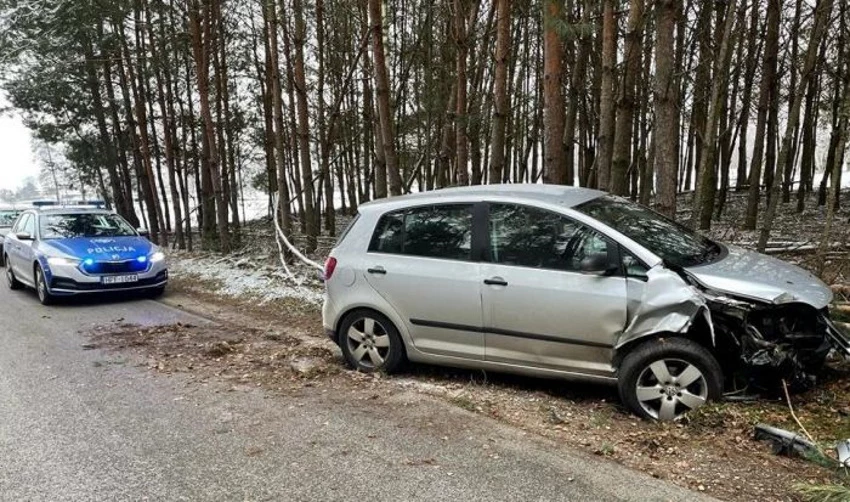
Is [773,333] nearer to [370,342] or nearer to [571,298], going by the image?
[571,298]

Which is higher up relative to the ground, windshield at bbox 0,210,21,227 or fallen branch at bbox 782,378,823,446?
windshield at bbox 0,210,21,227

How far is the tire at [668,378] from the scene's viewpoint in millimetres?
3850

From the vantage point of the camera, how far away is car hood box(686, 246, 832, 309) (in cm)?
376

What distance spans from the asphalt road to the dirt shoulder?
0.21m

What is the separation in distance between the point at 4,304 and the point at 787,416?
35.5ft

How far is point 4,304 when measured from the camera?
9250 mm

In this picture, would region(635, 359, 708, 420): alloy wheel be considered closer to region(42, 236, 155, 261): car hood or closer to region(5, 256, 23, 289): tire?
region(42, 236, 155, 261): car hood

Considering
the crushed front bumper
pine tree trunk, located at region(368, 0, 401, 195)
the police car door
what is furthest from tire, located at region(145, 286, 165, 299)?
the crushed front bumper

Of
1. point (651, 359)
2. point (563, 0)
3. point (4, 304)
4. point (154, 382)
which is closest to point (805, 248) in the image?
point (563, 0)

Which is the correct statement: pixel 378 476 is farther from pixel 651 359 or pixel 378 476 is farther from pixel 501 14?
pixel 501 14

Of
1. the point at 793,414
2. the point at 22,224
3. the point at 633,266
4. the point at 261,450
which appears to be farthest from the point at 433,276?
the point at 22,224

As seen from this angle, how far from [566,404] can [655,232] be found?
1.53m

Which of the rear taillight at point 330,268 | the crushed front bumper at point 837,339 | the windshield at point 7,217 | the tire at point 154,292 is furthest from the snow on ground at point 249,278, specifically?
the windshield at point 7,217

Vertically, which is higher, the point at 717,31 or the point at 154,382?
the point at 717,31
